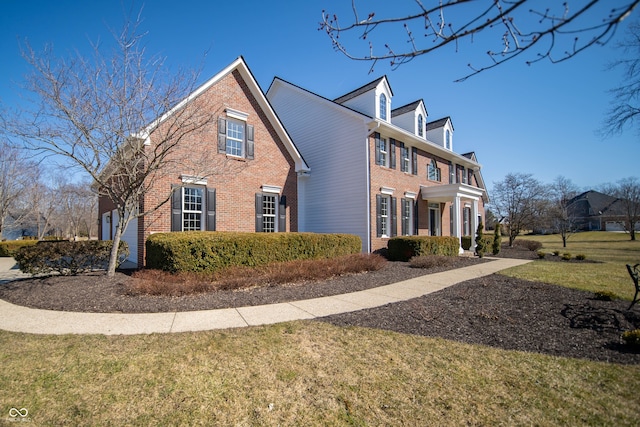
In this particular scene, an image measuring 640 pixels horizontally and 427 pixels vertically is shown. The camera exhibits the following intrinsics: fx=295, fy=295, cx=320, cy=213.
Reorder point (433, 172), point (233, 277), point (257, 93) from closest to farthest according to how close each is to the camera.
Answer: point (233, 277)
point (257, 93)
point (433, 172)

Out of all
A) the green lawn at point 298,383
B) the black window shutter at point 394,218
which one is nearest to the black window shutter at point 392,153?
the black window shutter at point 394,218

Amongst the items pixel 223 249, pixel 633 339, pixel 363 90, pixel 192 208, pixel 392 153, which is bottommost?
pixel 633 339

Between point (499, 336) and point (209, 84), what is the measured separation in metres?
12.6

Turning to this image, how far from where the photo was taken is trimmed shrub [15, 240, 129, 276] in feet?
27.0

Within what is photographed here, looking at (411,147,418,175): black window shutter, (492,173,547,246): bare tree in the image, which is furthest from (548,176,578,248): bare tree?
(411,147,418,175): black window shutter

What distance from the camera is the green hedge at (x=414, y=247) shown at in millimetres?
13809

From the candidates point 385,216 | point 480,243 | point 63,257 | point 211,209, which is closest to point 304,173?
point 385,216

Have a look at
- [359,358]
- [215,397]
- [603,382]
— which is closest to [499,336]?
[603,382]

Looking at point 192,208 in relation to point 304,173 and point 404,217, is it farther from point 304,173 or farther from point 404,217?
point 404,217

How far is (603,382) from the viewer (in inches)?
130

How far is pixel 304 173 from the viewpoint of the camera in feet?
50.0

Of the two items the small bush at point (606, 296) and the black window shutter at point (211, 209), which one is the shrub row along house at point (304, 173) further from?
the small bush at point (606, 296)

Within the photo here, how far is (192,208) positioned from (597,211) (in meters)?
73.4

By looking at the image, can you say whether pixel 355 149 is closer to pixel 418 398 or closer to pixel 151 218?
pixel 151 218
